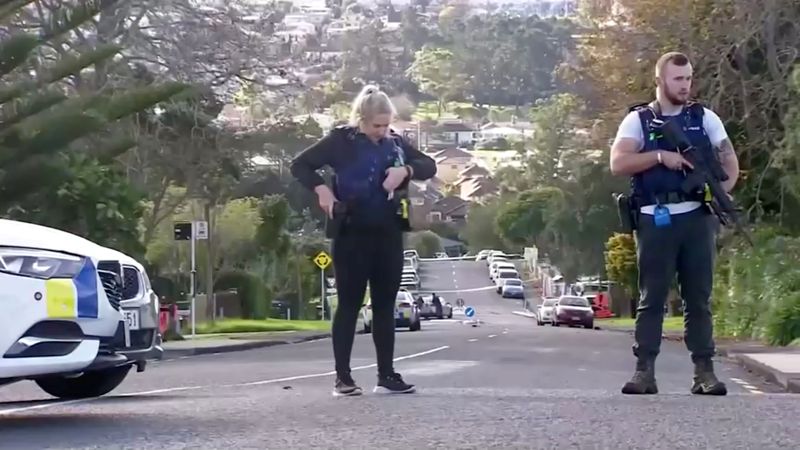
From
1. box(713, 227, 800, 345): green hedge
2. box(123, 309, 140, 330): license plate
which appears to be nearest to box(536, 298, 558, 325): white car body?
box(713, 227, 800, 345): green hedge

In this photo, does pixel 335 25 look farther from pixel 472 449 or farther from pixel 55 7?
pixel 472 449

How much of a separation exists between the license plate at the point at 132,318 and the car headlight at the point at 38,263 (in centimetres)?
53

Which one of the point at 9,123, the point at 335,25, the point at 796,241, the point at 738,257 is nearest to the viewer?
the point at 9,123

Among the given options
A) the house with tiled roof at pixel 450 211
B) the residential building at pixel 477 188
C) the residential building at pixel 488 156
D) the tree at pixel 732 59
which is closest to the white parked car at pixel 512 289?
the residential building at pixel 477 188

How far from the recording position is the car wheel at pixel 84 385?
9406 mm

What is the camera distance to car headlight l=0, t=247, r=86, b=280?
23.9 feet

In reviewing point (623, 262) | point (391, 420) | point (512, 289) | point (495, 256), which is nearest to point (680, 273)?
point (391, 420)

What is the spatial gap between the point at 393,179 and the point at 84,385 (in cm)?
239

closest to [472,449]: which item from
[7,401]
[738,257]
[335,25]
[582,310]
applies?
[7,401]

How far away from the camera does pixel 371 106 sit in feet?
28.6

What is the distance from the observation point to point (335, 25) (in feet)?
361

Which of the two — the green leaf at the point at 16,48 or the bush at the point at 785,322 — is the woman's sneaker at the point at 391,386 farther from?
the bush at the point at 785,322

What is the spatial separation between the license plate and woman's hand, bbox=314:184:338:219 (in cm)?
120

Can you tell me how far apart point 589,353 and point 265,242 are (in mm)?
27503
